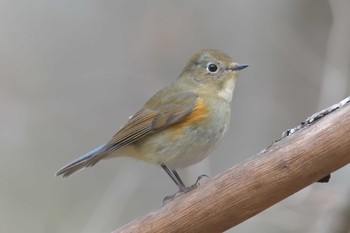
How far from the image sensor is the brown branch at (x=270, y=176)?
2.11m

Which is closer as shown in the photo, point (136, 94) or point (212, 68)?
point (212, 68)

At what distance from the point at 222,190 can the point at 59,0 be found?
3448 millimetres

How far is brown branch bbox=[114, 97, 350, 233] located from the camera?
6.93ft

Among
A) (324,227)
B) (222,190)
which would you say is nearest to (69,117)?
(324,227)

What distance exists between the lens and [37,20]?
5609 mm

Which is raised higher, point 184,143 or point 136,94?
point 136,94

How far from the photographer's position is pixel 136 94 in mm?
4930

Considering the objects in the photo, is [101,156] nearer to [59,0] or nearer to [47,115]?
[47,115]

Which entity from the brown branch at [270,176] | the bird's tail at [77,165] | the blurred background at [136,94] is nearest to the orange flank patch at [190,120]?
the bird's tail at [77,165]

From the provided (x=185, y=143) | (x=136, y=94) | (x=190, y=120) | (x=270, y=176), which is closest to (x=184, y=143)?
(x=185, y=143)

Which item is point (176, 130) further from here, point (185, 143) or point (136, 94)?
point (136, 94)

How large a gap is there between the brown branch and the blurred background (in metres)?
2.21

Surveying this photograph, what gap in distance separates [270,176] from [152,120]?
1.15 metres

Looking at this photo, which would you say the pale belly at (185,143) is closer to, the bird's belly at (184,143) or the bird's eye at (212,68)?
the bird's belly at (184,143)
